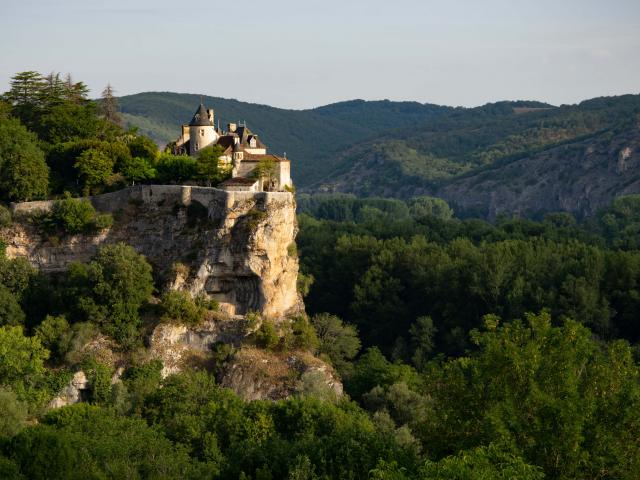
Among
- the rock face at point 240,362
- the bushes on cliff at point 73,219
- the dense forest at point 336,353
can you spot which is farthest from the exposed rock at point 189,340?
the bushes on cliff at point 73,219

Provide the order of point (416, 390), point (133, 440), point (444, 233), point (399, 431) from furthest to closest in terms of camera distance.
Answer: point (444, 233) → point (416, 390) → point (399, 431) → point (133, 440)

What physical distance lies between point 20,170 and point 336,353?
63.2ft

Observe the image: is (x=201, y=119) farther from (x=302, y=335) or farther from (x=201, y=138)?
(x=302, y=335)

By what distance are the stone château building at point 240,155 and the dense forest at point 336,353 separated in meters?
1.31

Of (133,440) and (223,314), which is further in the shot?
(223,314)

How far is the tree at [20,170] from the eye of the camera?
48250mm

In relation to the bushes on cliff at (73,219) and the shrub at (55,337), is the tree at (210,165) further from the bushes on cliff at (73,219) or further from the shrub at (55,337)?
the shrub at (55,337)

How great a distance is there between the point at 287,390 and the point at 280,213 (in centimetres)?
863

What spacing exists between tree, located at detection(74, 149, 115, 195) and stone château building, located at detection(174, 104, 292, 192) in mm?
4866

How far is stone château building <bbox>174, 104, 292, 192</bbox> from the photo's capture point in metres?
49.2

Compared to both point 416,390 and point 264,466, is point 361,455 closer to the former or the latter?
point 264,466

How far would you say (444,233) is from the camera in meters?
89.2

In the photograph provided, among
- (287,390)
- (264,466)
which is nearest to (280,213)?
(287,390)

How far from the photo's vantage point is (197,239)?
4809cm
